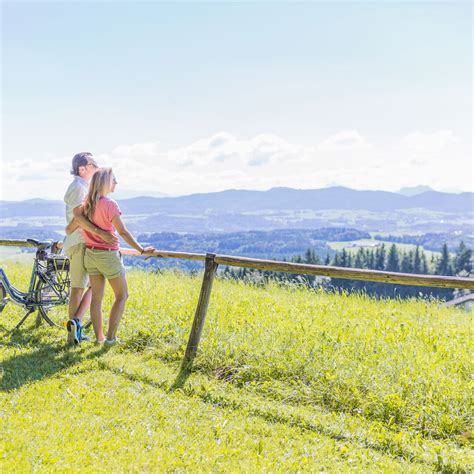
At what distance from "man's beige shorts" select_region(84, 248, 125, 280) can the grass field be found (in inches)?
41.9

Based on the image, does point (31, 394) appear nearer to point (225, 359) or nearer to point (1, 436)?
point (1, 436)

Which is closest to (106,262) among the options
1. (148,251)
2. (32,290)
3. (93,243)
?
(93,243)

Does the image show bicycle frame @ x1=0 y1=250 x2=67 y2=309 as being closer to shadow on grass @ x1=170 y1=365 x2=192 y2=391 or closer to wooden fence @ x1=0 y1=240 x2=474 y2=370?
wooden fence @ x1=0 y1=240 x2=474 y2=370

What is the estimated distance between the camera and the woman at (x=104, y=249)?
5758 mm

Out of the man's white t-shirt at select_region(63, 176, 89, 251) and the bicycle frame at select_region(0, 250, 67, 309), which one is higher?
the man's white t-shirt at select_region(63, 176, 89, 251)

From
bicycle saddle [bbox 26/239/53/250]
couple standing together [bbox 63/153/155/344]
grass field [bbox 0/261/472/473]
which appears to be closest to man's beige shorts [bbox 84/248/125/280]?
couple standing together [bbox 63/153/155/344]

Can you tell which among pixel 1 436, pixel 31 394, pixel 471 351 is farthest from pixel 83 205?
pixel 471 351

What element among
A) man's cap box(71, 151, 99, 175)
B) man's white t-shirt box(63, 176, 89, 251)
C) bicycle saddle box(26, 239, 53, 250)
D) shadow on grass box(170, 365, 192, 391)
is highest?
man's cap box(71, 151, 99, 175)

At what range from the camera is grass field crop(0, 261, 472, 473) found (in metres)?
3.85

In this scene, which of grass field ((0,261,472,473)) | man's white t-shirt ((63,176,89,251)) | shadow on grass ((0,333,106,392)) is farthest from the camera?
man's white t-shirt ((63,176,89,251))

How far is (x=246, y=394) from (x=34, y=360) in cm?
267

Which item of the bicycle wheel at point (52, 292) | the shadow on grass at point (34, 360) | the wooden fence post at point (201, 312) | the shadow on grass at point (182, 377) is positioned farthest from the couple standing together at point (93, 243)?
the shadow on grass at point (182, 377)

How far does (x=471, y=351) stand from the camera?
19.2 feet

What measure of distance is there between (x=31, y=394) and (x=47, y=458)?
1426mm
